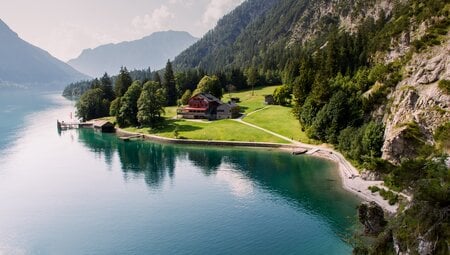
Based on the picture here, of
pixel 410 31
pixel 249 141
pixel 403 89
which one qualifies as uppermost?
pixel 410 31

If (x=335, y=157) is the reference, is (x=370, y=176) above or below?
below

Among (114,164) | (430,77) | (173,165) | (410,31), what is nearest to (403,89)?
(430,77)

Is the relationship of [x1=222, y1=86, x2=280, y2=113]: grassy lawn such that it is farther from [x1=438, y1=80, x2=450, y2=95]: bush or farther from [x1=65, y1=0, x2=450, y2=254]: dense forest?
[x1=438, y1=80, x2=450, y2=95]: bush

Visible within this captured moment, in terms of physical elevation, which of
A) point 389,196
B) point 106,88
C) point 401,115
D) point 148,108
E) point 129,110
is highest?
point 106,88

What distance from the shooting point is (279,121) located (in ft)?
378

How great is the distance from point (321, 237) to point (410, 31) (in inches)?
2370

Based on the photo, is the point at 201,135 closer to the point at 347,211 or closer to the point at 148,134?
the point at 148,134

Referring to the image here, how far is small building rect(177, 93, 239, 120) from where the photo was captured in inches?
5084

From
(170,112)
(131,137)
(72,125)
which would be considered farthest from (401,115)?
(72,125)

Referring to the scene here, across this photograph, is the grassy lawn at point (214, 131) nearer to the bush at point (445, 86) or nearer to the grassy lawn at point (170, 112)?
the grassy lawn at point (170, 112)

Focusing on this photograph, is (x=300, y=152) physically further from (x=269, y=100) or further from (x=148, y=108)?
(x=269, y=100)

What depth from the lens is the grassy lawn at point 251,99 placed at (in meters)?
141

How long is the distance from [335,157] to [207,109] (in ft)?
187

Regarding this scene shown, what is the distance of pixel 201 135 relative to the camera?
10925 cm
